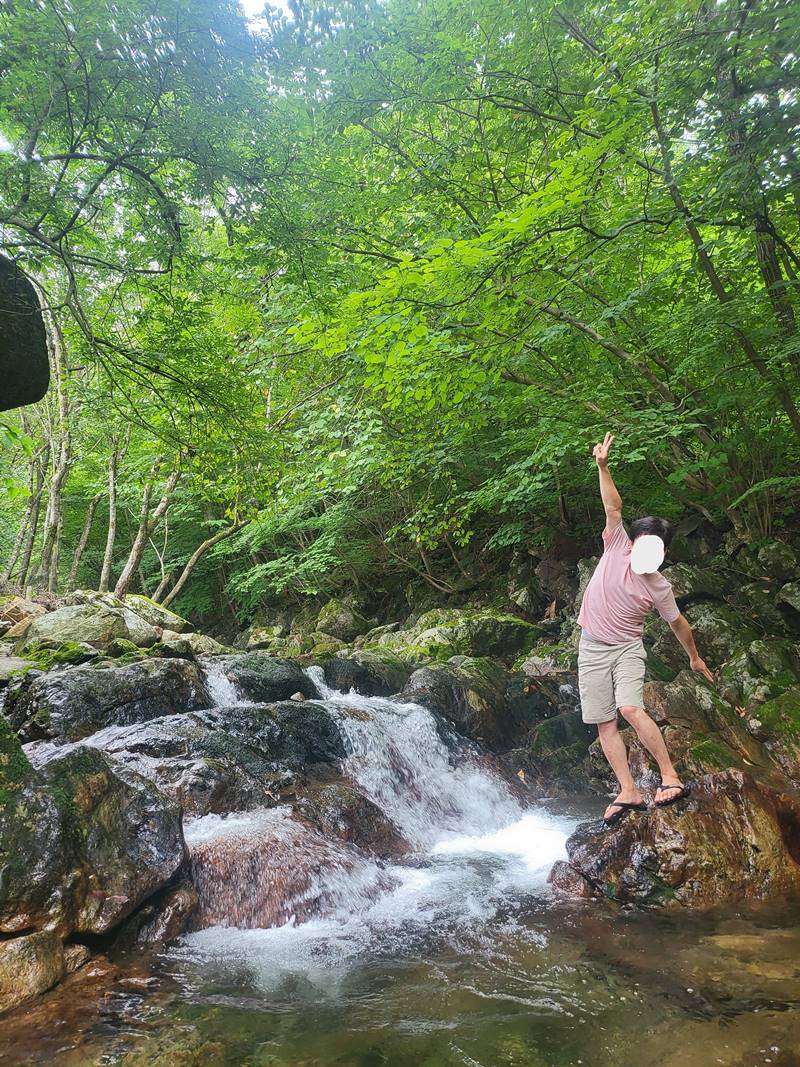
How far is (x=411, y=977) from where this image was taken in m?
3.32

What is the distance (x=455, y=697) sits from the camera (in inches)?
390

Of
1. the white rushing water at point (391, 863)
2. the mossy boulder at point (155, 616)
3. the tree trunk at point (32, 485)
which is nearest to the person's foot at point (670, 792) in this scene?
the white rushing water at point (391, 863)

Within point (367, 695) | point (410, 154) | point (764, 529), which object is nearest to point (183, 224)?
point (410, 154)

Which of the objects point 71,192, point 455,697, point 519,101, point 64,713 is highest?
point 519,101

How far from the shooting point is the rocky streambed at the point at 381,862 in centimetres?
283

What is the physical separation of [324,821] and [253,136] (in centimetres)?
670

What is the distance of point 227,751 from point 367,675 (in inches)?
187

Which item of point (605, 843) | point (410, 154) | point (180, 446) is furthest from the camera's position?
point (410, 154)

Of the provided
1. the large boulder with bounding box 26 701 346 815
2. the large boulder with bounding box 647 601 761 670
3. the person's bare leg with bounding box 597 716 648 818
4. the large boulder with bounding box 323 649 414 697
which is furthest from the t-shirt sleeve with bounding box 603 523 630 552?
the large boulder with bounding box 323 649 414 697

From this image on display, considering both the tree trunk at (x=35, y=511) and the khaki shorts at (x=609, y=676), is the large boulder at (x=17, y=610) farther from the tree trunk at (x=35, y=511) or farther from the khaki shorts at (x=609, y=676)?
the khaki shorts at (x=609, y=676)

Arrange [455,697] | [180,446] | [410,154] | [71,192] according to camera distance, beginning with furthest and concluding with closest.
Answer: [455,697], [410,154], [180,446], [71,192]

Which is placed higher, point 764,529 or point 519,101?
point 519,101

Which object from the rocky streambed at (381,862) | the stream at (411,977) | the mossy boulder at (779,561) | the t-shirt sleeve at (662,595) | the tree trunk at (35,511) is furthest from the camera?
the tree trunk at (35,511)

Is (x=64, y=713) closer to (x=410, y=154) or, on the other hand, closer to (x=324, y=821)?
(x=324, y=821)
